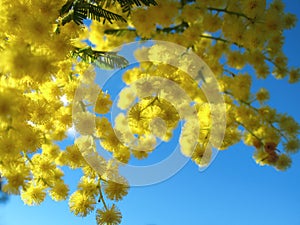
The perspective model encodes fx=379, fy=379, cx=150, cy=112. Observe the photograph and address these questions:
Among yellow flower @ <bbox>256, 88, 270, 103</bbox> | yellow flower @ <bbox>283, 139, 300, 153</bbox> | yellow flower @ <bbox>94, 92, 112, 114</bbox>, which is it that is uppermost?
yellow flower @ <bbox>256, 88, 270, 103</bbox>

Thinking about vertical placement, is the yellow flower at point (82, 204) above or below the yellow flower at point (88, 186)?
below

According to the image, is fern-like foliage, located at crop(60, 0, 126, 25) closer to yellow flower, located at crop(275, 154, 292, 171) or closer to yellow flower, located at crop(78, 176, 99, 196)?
yellow flower, located at crop(78, 176, 99, 196)

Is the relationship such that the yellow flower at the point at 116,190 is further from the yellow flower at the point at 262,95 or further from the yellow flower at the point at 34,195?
the yellow flower at the point at 262,95

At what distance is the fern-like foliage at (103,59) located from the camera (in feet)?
8.47

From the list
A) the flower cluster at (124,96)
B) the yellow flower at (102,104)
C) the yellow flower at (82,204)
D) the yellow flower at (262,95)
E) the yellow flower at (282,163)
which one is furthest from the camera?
the yellow flower at (262,95)

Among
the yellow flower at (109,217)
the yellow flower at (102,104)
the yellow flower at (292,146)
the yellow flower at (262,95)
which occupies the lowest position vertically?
the yellow flower at (109,217)

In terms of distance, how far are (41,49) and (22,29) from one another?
0.16 m

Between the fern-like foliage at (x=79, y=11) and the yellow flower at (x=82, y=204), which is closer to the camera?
the fern-like foliage at (x=79, y=11)

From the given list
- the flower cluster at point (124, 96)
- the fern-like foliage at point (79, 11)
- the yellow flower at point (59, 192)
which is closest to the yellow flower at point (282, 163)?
the flower cluster at point (124, 96)

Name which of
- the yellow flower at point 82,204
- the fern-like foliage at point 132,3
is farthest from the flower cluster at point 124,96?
the fern-like foliage at point 132,3

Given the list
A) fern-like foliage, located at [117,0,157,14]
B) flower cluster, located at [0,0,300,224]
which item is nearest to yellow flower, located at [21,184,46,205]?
flower cluster, located at [0,0,300,224]

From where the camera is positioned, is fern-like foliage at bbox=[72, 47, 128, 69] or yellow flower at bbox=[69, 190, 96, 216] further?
fern-like foliage at bbox=[72, 47, 128, 69]

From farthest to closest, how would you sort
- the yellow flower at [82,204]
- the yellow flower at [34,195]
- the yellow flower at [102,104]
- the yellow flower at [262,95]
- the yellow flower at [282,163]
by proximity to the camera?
the yellow flower at [262,95] → the yellow flower at [282,163] → the yellow flower at [102,104] → the yellow flower at [34,195] → the yellow flower at [82,204]

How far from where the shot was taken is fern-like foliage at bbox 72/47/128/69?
8.47 ft
